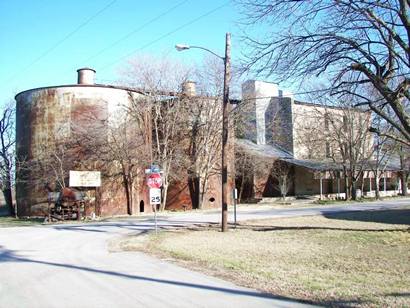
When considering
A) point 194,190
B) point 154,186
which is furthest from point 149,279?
point 194,190

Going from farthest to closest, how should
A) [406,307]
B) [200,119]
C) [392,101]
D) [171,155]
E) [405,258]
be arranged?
[200,119] → [171,155] → [392,101] → [405,258] → [406,307]

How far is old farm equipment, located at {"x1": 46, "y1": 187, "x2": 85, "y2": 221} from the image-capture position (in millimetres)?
30953

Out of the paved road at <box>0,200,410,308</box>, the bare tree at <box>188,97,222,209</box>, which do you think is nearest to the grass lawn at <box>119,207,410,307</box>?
the paved road at <box>0,200,410,308</box>

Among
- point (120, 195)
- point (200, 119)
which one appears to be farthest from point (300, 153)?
point (120, 195)

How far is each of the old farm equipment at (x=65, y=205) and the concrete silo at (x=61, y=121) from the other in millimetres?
4704

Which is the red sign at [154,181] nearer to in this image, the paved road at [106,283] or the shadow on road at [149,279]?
the paved road at [106,283]

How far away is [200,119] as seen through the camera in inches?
1661

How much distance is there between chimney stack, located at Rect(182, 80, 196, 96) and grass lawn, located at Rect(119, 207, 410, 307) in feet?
65.8

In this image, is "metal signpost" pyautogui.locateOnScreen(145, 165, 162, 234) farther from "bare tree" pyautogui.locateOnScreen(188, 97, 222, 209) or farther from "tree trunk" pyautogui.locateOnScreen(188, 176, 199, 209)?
"tree trunk" pyautogui.locateOnScreen(188, 176, 199, 209)

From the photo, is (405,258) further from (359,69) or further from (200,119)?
(200,119)

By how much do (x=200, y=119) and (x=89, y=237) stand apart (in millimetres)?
24087

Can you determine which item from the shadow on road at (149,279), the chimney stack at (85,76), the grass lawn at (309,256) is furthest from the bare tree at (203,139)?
the shadow on road at (149,279)

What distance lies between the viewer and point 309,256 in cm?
1276

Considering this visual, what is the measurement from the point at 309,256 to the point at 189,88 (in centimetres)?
2979
